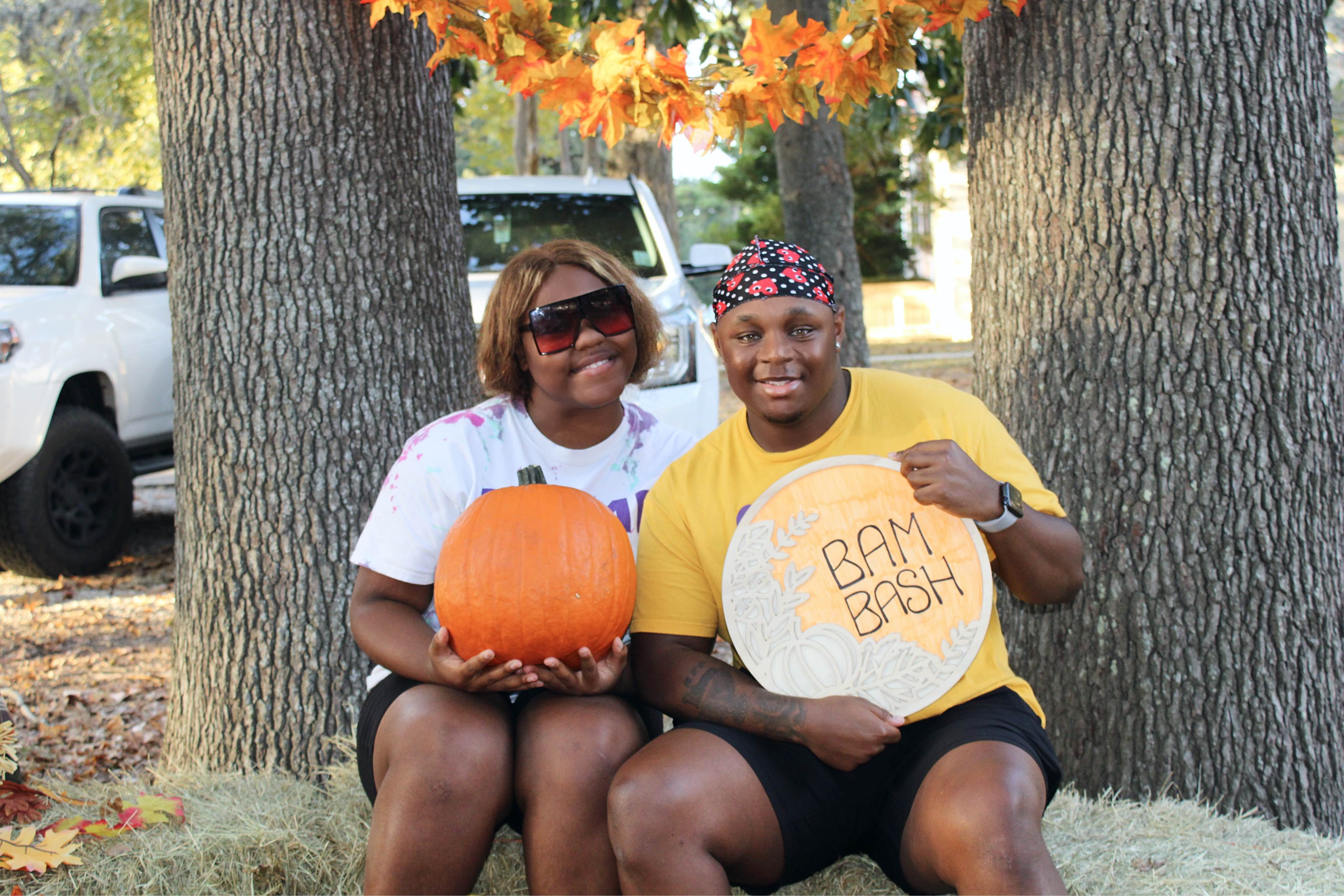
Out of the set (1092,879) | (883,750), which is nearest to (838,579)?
(883,750)

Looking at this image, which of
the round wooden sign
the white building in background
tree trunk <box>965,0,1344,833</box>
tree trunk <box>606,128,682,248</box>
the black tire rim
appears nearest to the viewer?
the round wooden sign

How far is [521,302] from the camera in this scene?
8.66ft

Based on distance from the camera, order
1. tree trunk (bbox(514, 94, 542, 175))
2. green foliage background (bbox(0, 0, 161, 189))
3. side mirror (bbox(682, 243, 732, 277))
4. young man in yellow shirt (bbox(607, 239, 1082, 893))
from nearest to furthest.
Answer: young man in yellow shirt (bbox(607, 239, 1082, 893)), side mirror (bbox(682, 243, 732, 277)), tree trunk (bbox(514, 94, 542, 175)), green foliage background (bbox(0, 0, 161, 189))

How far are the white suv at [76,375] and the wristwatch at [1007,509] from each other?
5.19 m

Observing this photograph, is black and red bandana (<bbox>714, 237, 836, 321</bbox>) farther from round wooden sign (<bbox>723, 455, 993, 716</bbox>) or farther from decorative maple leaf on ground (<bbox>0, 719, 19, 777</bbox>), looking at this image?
decorative maple leaf on ground (<bbox>0, 719, 19, 777</bbox>)

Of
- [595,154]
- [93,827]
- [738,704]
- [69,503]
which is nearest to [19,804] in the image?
[93,827]

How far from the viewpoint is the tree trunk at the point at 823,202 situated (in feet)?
31.0

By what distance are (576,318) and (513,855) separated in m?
1.33

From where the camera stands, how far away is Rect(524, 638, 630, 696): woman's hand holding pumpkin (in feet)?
7.46

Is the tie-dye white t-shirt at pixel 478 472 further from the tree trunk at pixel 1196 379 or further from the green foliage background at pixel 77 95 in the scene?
the green foliage background at pixel 77 95

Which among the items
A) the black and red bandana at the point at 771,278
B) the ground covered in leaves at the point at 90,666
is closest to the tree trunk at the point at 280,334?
the ground covered in leaves at the point at 90,666

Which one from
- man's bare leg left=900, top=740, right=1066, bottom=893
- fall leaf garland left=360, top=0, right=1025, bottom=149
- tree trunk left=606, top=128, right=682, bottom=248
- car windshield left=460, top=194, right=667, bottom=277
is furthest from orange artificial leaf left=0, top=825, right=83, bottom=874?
tree trunk left=606, top=128, right=682, bottom=248

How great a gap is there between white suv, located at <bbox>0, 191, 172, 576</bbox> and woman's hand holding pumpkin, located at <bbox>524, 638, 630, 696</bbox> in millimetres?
4484

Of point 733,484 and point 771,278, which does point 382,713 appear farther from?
point 771,278
